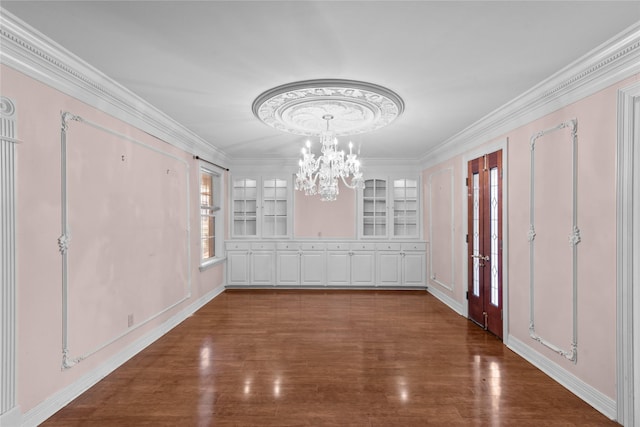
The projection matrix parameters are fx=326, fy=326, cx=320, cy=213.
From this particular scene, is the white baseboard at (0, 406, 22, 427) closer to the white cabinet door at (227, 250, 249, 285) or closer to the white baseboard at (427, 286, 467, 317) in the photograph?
the white cabinet door at (227, 250, 249, 285)

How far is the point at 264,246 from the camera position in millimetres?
6715

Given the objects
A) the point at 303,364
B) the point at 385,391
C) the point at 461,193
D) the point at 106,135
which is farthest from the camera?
the point at 461,193

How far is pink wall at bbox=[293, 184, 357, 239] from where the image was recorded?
275 inches

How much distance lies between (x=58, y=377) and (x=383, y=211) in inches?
224

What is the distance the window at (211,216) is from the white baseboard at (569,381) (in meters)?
4.89

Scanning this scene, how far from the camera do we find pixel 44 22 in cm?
201

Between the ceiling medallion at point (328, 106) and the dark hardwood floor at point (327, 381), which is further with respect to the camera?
the ceiling medallion at point (328, 106)

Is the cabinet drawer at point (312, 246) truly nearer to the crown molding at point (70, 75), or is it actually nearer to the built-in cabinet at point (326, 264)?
the built-in cabinet at point (326, 264)

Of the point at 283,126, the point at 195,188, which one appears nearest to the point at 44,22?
the point at 283,126

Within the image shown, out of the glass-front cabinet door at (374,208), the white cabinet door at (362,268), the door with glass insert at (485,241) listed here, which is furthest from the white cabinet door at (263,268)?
the door with glass insert at (485,241)

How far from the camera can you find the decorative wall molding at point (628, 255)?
2.21 meters

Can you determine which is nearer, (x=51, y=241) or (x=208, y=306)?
(x=51, y=241)

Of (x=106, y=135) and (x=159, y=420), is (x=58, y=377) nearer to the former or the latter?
(x=159, y=420)

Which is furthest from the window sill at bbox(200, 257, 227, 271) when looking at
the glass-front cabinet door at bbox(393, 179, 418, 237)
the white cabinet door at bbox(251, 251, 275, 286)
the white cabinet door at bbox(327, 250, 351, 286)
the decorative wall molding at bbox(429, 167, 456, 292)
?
the decorative wall molding at bbox(429, 167, 456, 292)
